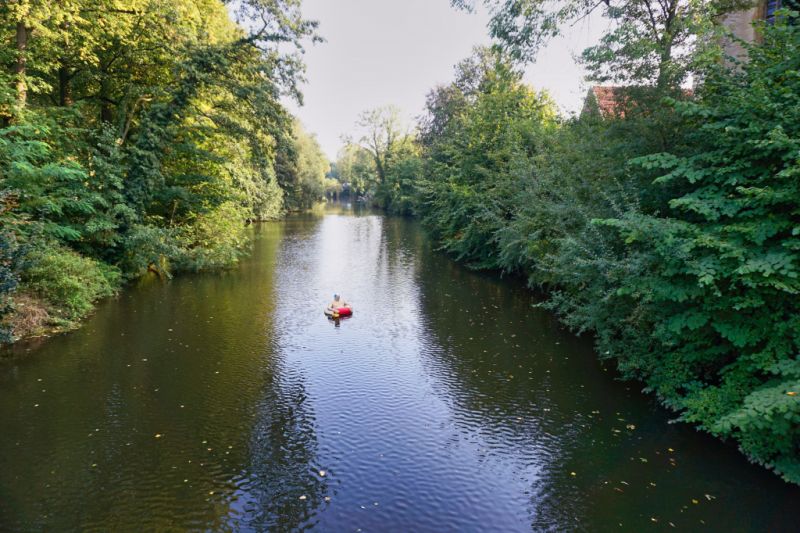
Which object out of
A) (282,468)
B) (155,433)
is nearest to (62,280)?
(155,433)

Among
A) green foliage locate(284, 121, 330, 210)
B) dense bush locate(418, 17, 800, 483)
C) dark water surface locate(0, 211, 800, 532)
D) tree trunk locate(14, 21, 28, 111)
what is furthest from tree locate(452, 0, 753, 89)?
green foliage locate(284, 121, 330, 210)

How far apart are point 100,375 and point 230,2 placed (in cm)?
1599

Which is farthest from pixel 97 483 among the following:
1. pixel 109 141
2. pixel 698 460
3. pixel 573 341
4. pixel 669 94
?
pixel 109 141

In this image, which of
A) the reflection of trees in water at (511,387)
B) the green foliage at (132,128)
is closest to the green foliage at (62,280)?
the green foliage at (132,128)

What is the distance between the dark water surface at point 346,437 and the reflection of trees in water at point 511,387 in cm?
5

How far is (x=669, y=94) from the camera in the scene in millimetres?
10312

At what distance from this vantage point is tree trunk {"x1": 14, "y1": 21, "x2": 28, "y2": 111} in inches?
579

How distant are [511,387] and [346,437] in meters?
3.99

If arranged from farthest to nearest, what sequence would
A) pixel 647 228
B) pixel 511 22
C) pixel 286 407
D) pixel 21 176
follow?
pixel 511 22, pixel 21 176, pixel 286 407, pixel 647 228

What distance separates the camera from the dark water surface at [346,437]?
6.44 meters

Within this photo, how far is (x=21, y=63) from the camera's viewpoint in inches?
596

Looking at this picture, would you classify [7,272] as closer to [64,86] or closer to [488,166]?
[64,86]

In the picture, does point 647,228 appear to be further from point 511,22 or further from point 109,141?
point 109,141

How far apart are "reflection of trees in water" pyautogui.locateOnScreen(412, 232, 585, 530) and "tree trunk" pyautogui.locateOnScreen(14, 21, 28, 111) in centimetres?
1420
